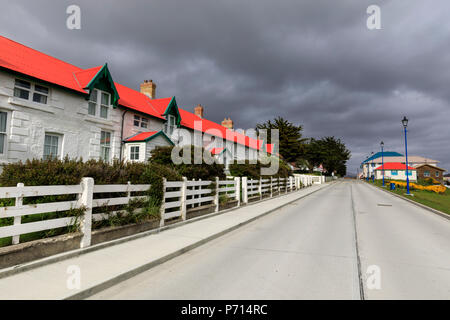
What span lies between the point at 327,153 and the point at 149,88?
220ft

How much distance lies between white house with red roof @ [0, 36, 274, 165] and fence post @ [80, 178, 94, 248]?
21.1 ft

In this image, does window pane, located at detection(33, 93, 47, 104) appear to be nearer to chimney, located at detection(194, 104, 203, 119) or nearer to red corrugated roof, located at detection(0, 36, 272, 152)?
red corrugated roof, located at detection(0, 36, 272, 152)

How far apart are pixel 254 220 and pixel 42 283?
24.8ft

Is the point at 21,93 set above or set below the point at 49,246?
above

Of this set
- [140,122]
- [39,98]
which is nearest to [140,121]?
[140,122]

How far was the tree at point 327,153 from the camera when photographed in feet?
242

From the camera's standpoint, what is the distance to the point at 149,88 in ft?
83.1

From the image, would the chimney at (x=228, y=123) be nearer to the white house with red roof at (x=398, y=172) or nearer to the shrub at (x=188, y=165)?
the shrub at (x=188, y=165)

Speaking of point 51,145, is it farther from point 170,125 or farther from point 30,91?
point 170,125

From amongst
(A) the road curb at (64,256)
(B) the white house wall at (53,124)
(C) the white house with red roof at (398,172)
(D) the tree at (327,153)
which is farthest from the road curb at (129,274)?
(C) the white house with red roof at (398,172)

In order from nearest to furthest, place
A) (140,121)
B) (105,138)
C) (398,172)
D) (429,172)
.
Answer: (105,138) → (140,121) → (398,172) → (429,172)

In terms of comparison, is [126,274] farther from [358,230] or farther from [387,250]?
[358,230]

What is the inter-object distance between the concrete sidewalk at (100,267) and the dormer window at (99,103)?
489 inches

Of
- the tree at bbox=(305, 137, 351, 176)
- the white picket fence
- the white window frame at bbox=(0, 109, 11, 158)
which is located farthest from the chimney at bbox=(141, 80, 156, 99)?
the tree at bbox=(305, 137, 351, 176)
